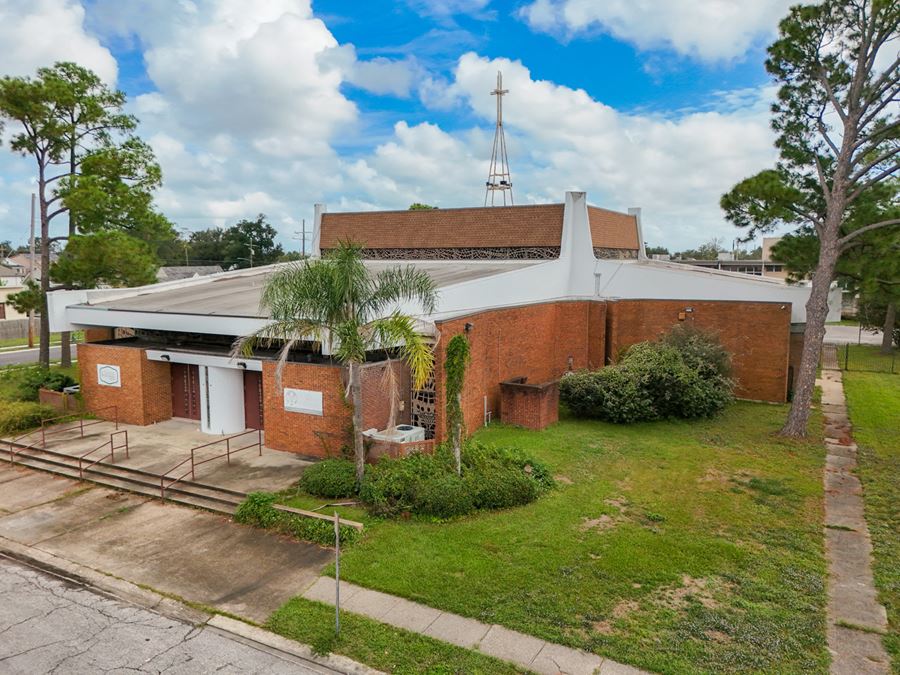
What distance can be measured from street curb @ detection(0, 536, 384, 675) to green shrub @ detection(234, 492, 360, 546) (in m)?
2.26

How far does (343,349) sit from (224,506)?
4.03 meters

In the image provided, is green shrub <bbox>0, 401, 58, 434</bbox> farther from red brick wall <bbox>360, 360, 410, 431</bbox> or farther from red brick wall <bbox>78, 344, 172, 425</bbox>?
red brick wall <bbox>360, 360, 410, 431</bbox>

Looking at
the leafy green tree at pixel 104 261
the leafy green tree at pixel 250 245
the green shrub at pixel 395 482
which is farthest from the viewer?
the leafy green tree at pixel 250 245

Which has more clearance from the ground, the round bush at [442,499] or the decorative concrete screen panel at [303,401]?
the decorative concrete screen panel at [303,401]

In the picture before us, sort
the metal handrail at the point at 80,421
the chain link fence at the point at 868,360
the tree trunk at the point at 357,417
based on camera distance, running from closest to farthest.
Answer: the tree trunk at the point at 357,417 < the metal handrail at the point at 80,421 < the chain link fence at the point at 868,360

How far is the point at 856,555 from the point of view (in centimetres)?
985

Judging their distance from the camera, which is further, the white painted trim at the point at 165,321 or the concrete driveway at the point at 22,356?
the concrete driveway at the point at 22,356

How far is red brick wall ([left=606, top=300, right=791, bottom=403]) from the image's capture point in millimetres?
20797

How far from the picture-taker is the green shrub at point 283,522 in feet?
33.4

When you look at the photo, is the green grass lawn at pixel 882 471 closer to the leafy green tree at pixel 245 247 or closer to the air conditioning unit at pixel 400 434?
the air conditioning unit at pixel 400 434

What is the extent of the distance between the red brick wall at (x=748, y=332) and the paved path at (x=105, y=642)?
16687 millimetres

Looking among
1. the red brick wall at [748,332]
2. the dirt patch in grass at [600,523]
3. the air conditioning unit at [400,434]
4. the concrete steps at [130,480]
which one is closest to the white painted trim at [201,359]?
the concrete steps at [130,480]

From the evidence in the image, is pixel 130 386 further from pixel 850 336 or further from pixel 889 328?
pixel 850 336

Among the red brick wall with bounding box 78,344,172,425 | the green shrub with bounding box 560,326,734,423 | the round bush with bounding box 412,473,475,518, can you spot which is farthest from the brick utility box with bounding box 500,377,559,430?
the red brick wall with bounding box 78,344,172,425
